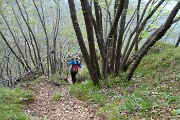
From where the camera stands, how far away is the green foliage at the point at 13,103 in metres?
7.03

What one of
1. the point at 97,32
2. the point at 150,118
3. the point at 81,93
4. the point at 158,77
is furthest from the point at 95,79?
the point at 150,118

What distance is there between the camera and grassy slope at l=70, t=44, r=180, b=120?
6.24m

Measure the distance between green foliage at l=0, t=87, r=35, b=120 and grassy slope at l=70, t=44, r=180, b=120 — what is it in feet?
6.73

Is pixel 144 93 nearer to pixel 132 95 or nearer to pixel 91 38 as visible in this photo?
pixel 132 95

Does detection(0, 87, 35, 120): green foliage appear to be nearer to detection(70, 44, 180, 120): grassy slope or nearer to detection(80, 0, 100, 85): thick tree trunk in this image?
detection(70, 44, 180, 120): grassy slope

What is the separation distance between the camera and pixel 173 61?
11.4 metres

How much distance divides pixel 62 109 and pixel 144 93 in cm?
294

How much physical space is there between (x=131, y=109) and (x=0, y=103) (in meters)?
4.37

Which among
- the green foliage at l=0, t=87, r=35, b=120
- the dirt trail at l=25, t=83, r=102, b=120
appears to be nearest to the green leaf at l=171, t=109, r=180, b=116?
the dirt trail at l=25, t=83, r=102, b=120

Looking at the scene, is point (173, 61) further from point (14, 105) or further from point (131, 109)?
point (14, 105)

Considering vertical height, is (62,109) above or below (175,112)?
below

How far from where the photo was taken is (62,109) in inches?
346

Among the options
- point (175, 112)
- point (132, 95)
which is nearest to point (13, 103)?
point (132, 95)

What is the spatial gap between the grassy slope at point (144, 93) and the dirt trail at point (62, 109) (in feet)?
1.12
